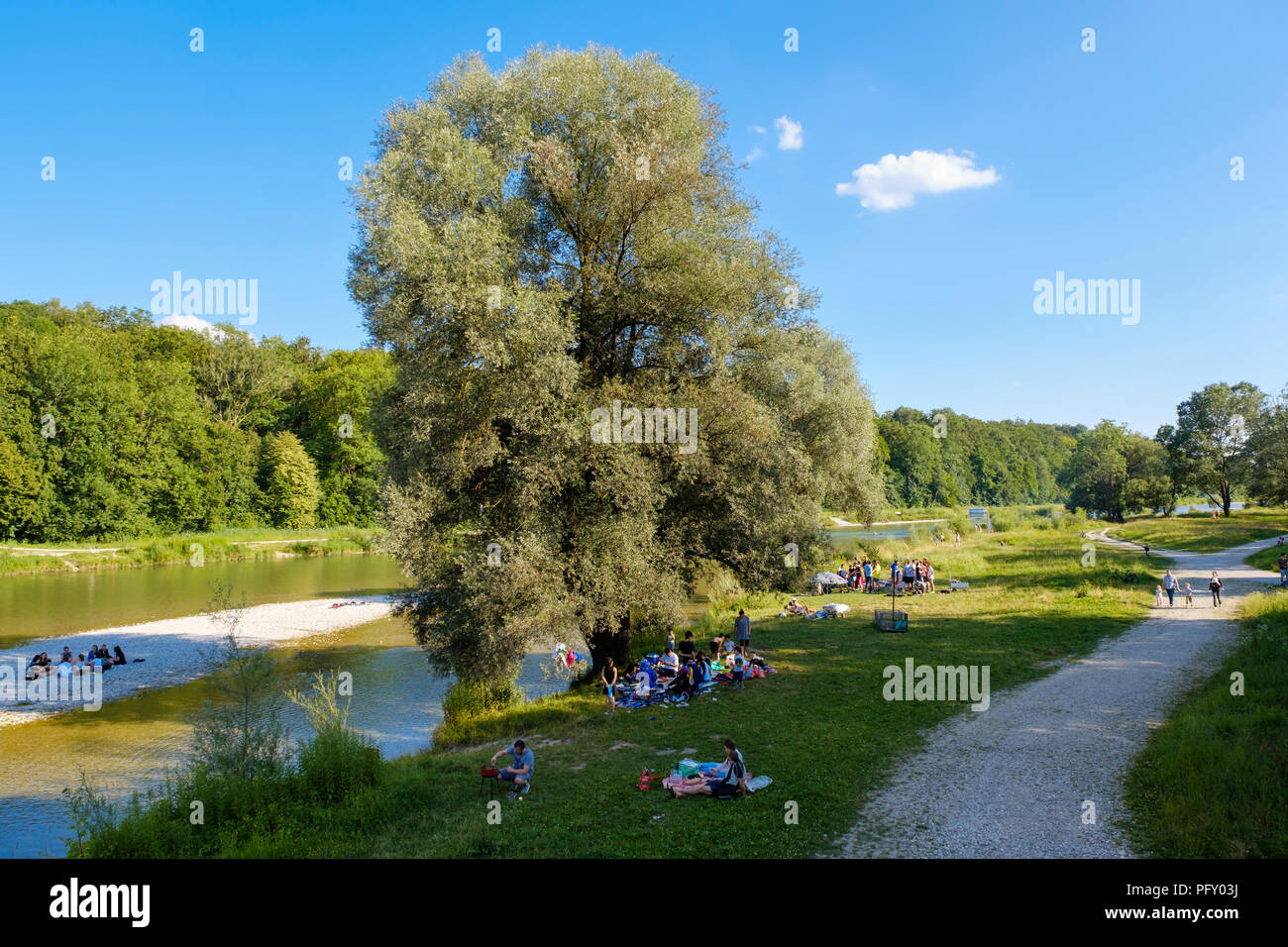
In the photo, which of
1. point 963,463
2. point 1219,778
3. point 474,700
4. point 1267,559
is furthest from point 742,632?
point 963,463

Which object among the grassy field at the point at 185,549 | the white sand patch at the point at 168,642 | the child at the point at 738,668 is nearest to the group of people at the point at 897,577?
the child at the point at 738,668

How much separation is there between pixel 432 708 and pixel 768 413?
42.1 ft

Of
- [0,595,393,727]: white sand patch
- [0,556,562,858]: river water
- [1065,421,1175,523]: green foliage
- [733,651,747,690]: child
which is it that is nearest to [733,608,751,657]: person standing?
[733,651,747,690]: child

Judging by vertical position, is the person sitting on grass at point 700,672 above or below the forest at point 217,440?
below

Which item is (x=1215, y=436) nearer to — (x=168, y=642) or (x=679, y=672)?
(x=679, y=672)

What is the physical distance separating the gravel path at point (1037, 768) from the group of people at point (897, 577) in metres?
12.3

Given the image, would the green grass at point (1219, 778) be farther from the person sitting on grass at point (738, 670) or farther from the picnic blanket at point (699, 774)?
the person sitting on grass at point (738, 670)

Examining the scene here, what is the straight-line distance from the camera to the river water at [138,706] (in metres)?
13.3

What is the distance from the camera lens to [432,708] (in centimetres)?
1845

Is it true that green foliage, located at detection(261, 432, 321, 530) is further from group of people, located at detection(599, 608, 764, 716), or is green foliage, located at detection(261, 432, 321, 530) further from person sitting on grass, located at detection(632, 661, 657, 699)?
person sitting on grass, located at detection(632, 661, 657, 699)

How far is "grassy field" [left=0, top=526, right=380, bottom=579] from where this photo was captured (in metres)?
45.9

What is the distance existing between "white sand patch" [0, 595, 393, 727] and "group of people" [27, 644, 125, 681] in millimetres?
321
